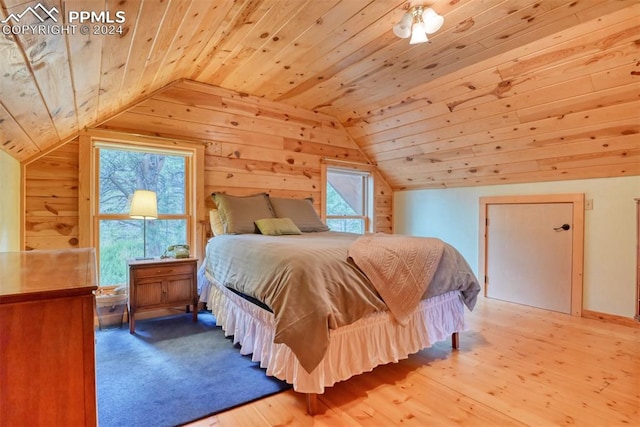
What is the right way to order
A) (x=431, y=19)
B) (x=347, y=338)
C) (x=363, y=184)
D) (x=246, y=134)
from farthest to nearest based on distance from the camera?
(x=363, y=184) < (x=246, y=134) < (x=431, y=19) < (x=347, y=338)

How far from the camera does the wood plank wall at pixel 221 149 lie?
2723 millimetres

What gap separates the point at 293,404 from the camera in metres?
1.71

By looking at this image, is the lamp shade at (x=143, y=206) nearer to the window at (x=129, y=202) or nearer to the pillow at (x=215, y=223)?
the window at (x=129, y=202)

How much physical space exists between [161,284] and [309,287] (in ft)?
5.69

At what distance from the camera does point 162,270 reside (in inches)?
108

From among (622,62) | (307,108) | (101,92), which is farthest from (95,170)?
(622,62)

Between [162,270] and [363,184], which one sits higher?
[363,184]

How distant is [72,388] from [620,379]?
108 inches

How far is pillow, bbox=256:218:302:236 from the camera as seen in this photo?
3.05 m

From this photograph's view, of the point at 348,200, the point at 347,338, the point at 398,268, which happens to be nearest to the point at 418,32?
the point at 398,268

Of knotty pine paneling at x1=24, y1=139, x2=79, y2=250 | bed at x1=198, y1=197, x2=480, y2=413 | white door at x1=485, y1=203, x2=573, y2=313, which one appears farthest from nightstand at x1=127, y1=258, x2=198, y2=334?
white door at x1=485, y1=203, x2=573, y2=313

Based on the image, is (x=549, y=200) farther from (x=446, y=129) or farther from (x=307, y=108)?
(x=307, y=108)

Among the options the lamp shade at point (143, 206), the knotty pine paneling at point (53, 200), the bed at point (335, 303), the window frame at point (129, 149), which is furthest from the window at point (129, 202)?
the bed at point (335, 303)

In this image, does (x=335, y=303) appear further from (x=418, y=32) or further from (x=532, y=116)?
(x=532, y=116)
